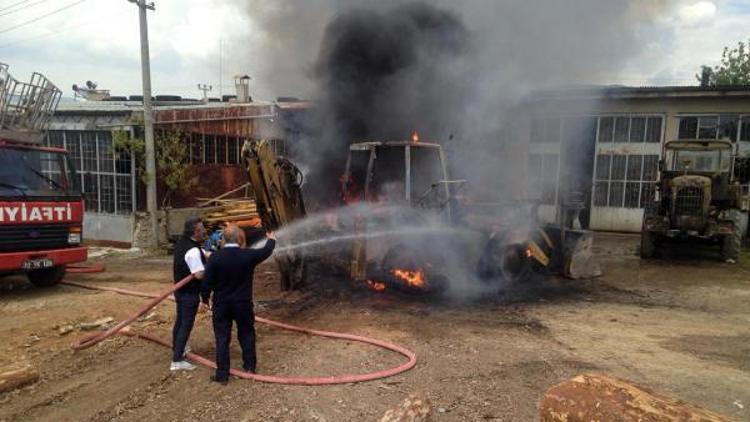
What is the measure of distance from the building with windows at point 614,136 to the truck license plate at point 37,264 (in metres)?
11.9

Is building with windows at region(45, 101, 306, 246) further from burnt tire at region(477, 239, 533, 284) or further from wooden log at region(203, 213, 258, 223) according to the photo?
burnt tire at region(477, 239, 533, 284)

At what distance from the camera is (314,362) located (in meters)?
5.32

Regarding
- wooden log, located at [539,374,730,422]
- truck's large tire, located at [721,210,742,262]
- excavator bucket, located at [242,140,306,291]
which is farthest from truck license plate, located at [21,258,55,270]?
truck's large tire, located at [721,210,742,262]

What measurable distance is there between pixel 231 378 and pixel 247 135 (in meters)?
12.4

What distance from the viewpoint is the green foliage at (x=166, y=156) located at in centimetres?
1295

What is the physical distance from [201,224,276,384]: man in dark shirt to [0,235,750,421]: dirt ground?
0.36 meters

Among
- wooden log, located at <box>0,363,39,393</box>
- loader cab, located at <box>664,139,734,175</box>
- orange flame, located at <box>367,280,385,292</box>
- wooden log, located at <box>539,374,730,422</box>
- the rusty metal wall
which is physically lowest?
wooden log, located at <box>0,363,39,393</box>

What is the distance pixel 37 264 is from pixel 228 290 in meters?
4.96

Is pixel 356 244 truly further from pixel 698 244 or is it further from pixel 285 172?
pixel 698 244

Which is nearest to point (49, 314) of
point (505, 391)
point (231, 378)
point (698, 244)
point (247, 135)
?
point (231, 378)

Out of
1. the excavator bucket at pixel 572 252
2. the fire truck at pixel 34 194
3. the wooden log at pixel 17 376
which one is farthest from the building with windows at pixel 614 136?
the wooden log at pixel 17 376

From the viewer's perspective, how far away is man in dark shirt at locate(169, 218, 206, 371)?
5.12 m

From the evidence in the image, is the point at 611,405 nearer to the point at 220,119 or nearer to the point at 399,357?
the point at 399,357

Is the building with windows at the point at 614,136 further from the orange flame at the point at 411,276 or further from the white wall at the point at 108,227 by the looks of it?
the white wall at the point at 108,227
